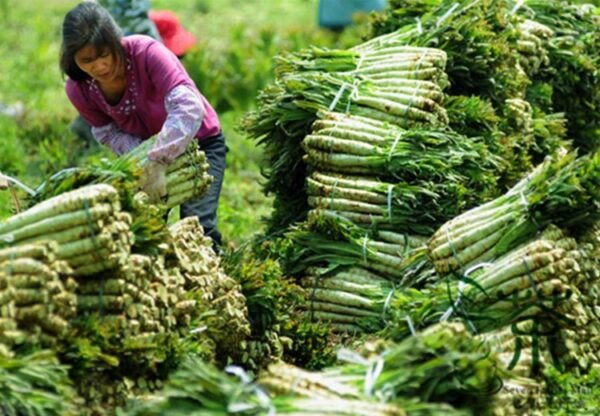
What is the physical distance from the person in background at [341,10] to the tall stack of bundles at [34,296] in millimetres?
9974

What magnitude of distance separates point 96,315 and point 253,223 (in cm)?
399

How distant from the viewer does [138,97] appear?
6902 mm

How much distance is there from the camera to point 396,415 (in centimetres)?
448

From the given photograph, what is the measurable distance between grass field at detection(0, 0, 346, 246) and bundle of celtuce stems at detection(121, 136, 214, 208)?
1482 mm

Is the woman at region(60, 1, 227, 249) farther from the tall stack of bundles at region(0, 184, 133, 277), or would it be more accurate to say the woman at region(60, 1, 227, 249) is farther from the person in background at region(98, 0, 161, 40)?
the person in background at region(98, 0, 161, 40)

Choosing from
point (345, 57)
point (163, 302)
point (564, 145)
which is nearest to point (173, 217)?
point (345, 57)

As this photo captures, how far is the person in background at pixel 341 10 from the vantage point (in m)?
14.8

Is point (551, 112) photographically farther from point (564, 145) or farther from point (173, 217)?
point (173, 217)

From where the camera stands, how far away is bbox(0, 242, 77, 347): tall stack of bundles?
504 centimetres

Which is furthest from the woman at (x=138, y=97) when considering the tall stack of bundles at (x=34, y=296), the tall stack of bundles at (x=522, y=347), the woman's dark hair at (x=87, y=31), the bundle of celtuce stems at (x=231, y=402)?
the bundle of celtuce stems at (x=231, y=402)

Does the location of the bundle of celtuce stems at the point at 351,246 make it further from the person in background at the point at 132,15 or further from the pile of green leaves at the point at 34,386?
the person in background at the point at 132,15

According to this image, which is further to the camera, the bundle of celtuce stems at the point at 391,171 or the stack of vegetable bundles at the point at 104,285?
the bundle of celtuce stems at the point at 391,171

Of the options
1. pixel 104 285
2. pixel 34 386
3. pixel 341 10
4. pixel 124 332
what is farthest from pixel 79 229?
pixel 341 10

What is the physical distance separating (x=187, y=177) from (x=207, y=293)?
2.64 feet
